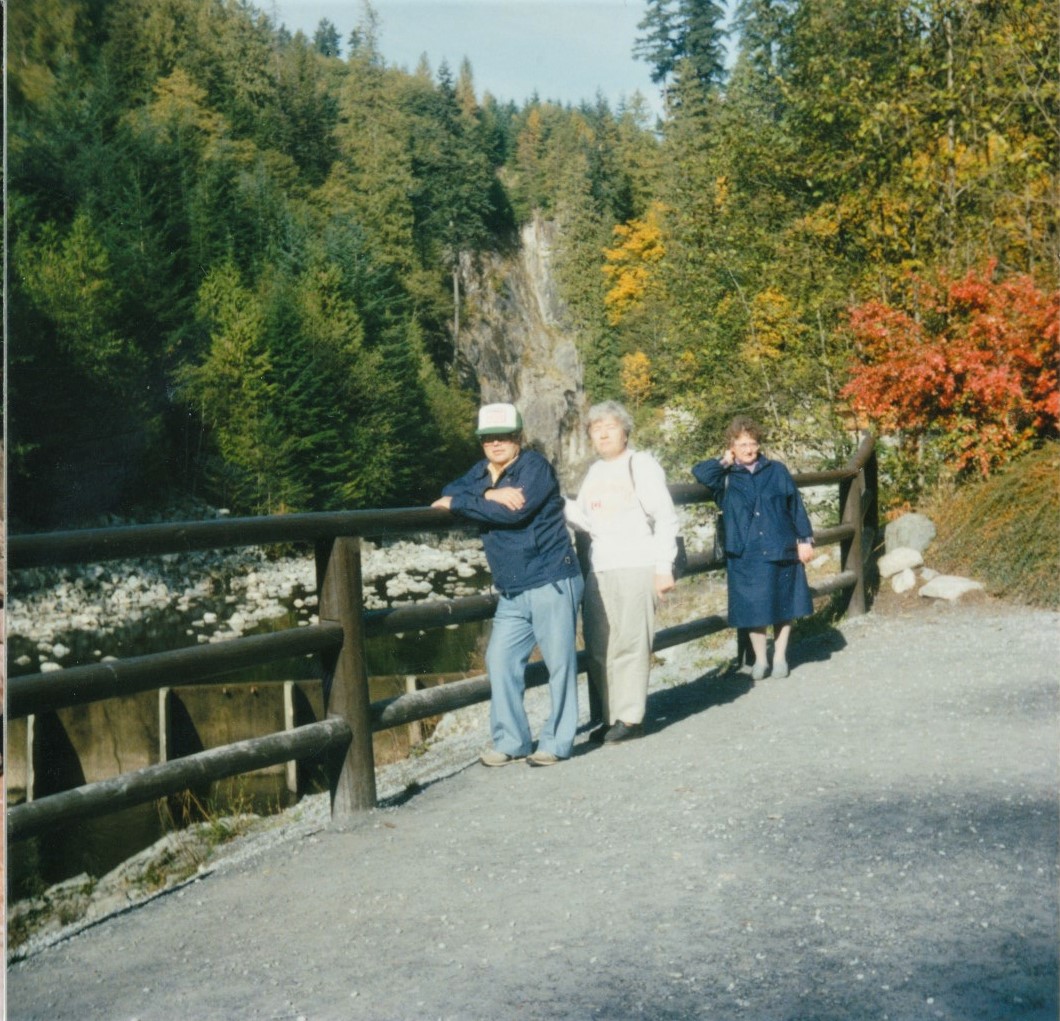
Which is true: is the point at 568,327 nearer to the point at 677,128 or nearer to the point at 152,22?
the point at 677,128

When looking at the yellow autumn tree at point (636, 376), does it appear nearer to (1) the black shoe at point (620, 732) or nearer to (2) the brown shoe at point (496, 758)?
(1) the black shoe at point (620, 732)

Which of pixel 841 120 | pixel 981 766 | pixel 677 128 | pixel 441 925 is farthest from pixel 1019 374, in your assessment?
pixel 441 925

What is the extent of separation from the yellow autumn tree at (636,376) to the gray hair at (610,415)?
26.8 ft

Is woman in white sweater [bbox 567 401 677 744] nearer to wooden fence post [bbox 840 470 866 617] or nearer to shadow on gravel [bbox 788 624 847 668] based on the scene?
shadow on gravel [bbox 788 624 847 668]

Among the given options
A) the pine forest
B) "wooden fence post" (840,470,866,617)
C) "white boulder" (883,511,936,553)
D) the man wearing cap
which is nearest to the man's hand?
the man wearing cap

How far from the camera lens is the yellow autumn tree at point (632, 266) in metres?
14.4

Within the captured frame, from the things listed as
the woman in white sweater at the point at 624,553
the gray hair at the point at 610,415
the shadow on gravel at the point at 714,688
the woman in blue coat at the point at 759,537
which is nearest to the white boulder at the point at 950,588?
the shadow on gravel at the point at 714,688

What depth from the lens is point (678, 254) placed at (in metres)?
15.2

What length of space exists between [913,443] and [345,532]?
8824 millimetres

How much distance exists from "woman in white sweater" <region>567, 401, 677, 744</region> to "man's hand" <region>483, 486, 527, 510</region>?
26.5 inches

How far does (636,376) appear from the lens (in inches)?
575

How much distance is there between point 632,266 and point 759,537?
781cm

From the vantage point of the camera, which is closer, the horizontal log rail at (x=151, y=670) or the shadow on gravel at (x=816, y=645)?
the horizontal log rail at (x=151, y=670)

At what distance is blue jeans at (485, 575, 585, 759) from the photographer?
5.55 m
